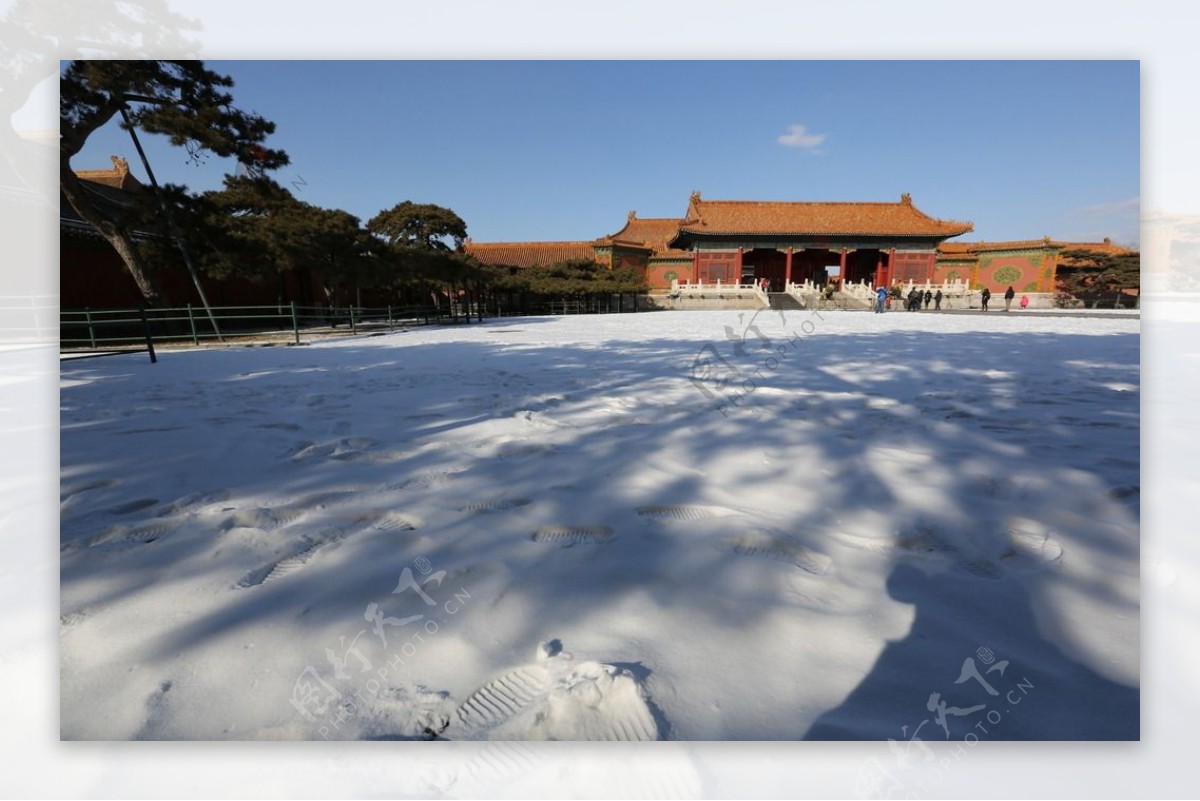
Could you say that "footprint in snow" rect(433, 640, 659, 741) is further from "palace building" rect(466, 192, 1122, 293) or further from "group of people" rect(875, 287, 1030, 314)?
"palace building" rect(466, 192, 1122, 293)

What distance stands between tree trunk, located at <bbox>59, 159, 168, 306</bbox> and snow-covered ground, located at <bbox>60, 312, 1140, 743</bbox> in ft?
29.7

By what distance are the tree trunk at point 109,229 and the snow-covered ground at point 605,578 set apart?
9057 millimetres

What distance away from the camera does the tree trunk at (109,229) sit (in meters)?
8.84

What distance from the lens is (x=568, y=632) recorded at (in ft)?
3.75

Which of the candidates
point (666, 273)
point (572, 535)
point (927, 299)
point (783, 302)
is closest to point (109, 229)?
point (572, 535)

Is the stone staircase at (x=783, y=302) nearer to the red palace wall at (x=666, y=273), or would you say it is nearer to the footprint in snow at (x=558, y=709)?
the red palace wall at (x=666, y=273)

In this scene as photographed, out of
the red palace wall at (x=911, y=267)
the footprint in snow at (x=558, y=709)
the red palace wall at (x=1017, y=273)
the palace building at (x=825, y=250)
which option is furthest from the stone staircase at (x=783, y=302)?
the footprint in snow at (x=558, y=709)

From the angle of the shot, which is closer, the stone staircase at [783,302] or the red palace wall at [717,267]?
the stone staircase at [783,302]

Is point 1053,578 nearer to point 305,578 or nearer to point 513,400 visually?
point 305,578

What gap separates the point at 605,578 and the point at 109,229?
12628 millimetres

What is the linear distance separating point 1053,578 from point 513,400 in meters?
2.93

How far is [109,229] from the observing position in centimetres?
953

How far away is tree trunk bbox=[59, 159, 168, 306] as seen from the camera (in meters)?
8.84

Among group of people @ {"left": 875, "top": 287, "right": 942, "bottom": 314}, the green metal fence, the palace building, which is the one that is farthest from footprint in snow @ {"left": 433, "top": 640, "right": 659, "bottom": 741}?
the palace building
